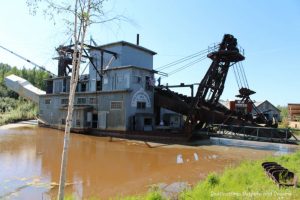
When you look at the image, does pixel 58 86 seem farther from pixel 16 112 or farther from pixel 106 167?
pixel 106 167

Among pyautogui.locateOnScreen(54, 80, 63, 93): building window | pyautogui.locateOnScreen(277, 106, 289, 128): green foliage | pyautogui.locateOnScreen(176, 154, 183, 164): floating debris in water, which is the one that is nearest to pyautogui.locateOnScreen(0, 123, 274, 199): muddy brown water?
pyautogui.locateOnScreen(176, 154, 183, 164): floating debris in water

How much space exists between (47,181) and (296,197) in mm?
8005

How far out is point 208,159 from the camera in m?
15.5

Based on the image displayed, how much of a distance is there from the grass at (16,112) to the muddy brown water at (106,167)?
20.9 metres

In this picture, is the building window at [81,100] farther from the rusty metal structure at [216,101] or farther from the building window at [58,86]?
the rusty metal structure at [216,101]

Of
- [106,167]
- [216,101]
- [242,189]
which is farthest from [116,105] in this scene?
[242,189]

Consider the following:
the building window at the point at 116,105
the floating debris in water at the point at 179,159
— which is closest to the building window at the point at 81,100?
the building window at the point at 116,105

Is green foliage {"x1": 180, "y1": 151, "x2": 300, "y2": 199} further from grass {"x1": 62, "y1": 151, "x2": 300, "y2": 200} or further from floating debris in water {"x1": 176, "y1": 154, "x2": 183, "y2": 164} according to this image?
floating debris in water {"x1": 176, "y1": 154, "x2": 183, "y2": 164}

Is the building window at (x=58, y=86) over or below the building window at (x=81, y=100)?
over

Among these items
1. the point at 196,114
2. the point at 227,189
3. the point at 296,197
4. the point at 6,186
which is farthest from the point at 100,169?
the point at 196,114

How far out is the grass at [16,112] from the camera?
3778 cm

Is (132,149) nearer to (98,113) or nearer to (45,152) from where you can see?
(45,152)

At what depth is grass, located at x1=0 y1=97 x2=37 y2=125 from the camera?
3778 cm

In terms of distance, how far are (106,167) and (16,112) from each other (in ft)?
106
